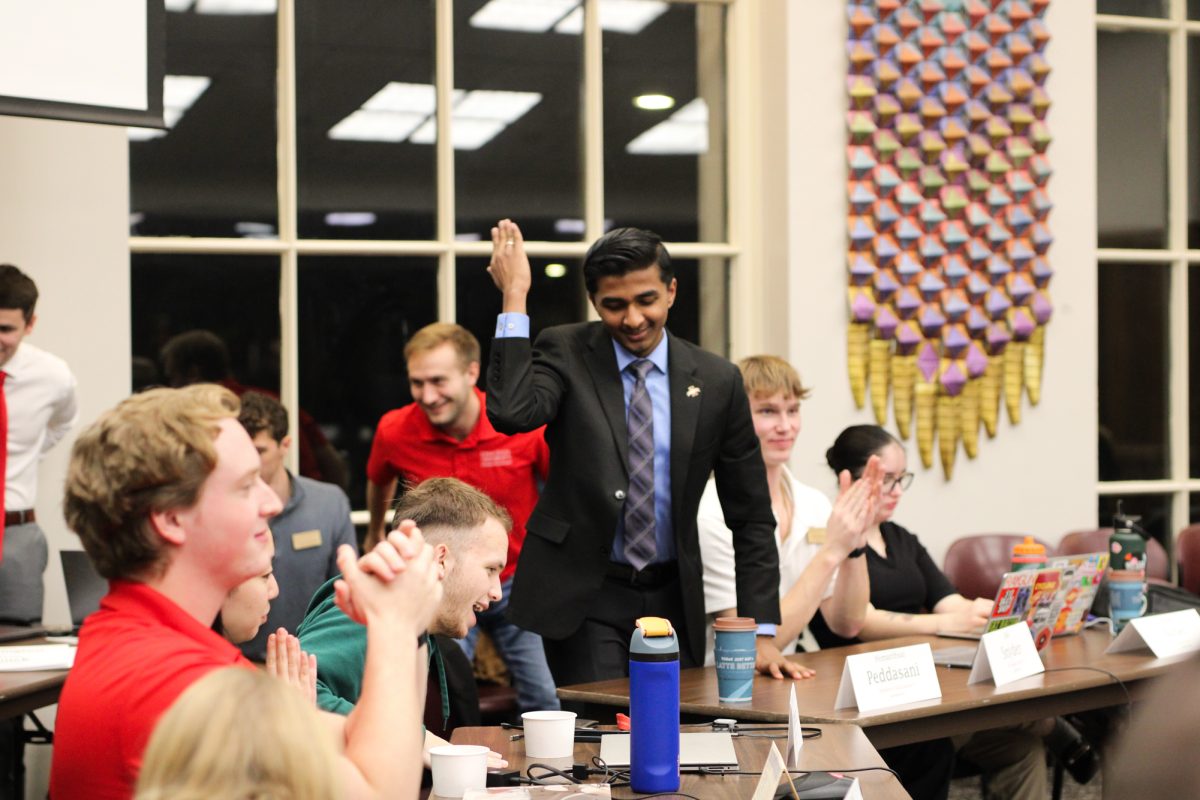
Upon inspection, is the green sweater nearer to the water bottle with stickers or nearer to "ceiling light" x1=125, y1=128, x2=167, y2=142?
the water bottle with stickers

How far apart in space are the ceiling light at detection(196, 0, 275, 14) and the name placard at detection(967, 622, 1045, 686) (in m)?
3.18

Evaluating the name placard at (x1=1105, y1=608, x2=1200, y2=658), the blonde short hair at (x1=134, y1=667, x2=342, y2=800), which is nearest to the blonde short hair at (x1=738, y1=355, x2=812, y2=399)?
the name placard at (x1=1105, y1=608, x2=1200, y2=658)

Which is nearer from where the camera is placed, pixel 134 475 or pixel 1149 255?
pixel 134 475

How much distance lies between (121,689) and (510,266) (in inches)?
73.3

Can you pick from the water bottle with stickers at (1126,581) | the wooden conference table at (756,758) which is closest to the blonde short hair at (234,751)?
the wooden conference table at (756,758)

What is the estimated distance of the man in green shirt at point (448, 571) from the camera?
89.6 inches

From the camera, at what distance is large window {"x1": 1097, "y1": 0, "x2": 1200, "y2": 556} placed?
593cm

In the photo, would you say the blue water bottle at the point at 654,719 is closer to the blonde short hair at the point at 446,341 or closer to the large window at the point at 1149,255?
the blonde short hair at the point at 446,341

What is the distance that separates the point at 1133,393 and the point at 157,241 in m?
3.96

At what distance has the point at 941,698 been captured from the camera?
289 centimetres

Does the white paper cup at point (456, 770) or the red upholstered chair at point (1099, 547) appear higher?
the white paper cup at point (456, 770)

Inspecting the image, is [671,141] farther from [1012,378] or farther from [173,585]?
[173,585]

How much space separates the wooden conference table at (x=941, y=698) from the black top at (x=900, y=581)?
0.38 meters

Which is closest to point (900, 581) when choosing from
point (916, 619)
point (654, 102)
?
point (916, 619)
